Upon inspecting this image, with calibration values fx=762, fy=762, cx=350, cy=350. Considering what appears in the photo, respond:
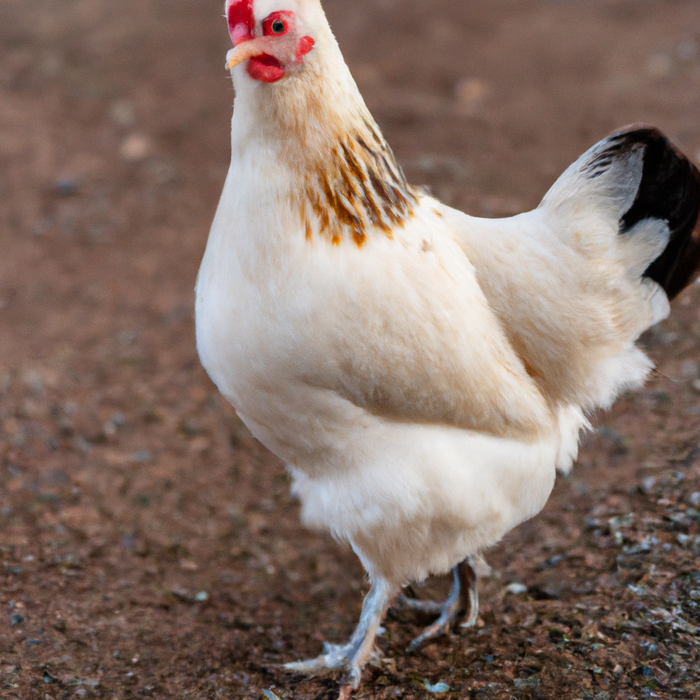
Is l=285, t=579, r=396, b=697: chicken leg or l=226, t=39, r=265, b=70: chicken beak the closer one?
l=226, t=39, r=265, b=70: chicken beak

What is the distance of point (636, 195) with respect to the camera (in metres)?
2.33

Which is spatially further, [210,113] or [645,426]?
[210,113]

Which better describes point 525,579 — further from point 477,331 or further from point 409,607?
point 477,331

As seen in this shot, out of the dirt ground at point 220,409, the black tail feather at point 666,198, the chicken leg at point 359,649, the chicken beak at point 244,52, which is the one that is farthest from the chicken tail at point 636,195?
the chicken leg at point 359,649

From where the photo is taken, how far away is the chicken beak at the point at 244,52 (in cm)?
185

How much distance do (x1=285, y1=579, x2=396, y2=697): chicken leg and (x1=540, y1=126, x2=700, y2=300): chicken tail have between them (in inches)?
51.6

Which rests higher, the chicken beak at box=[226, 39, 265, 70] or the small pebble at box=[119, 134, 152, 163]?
the small pebble at box=[119, 134, 152, 163]

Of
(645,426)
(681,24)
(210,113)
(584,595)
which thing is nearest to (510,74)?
(681,24)

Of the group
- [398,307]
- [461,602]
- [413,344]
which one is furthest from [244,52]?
[461,602]

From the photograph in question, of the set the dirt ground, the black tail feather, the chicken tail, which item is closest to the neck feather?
the chicken tail

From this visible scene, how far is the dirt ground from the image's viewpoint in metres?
2.62

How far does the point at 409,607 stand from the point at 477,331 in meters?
1.33

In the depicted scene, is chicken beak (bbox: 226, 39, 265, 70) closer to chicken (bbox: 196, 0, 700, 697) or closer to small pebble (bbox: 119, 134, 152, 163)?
chicken (bbox: 196, 0, 700, 697)

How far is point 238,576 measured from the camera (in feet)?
10.7
